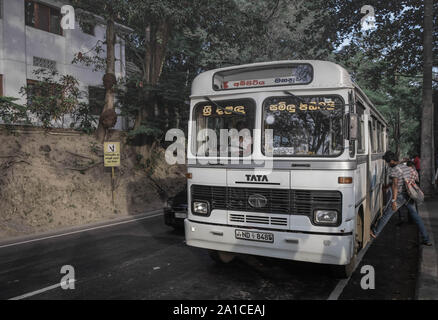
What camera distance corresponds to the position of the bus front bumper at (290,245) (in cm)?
496

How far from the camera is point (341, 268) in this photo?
541 centimetres

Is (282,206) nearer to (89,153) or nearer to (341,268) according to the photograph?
(341,268)

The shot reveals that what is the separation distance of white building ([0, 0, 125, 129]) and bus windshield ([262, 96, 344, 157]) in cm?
1286

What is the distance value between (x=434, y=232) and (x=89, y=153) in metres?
12.9

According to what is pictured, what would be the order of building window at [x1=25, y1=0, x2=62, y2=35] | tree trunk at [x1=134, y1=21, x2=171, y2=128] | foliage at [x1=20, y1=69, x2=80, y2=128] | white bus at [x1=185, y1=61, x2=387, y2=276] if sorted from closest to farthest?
1. white bus at [x1=185, y1=61, x2=387, y2=276]
2. foliage at [x1=20, y1=69, x2=80, y2=128]
3. tree trunk at [x1=134, y1=21, x2=171, y2=128]
4. building window at [x1=25, y1=0, x2=62, y2=35]

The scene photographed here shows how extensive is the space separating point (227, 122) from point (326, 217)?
2.07m

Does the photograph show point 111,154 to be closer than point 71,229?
No

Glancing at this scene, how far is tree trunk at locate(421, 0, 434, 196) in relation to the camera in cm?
1442

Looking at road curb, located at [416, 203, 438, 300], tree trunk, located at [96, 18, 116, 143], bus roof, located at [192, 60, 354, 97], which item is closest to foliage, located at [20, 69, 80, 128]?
tree trunk, located at [96, 18, 116, 143]

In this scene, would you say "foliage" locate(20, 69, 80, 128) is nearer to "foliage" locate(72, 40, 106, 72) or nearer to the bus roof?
"foliage" locate(72, 40, 106, 72)

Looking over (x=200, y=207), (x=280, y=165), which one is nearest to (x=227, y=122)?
(x=280, y=165)

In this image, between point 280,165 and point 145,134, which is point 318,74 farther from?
point 145,134

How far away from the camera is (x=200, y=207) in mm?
5953
